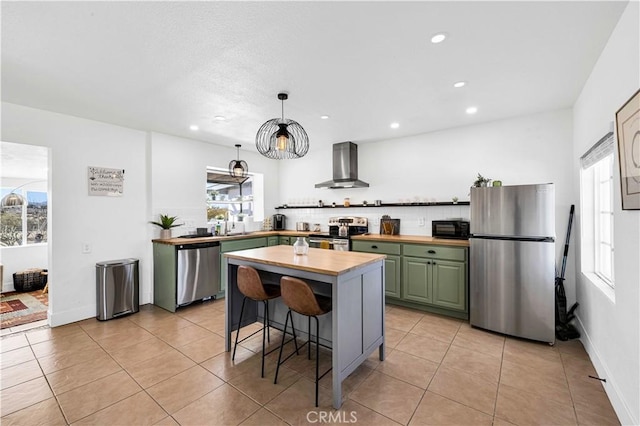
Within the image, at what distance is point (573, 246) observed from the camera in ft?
10.5

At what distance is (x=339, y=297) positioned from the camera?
1973 millimetres

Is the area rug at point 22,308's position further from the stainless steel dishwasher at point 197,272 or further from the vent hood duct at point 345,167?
the vent hood duct at point 345,167

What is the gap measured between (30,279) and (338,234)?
5.37 m

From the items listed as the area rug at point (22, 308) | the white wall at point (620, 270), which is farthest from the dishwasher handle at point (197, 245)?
the white wall at point (620, 270)

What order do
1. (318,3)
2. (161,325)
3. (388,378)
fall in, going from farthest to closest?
1. (161,325)
2. (388,378)
3. (318,3)

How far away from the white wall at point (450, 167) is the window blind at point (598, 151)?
680mm

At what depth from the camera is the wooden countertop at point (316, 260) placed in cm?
205

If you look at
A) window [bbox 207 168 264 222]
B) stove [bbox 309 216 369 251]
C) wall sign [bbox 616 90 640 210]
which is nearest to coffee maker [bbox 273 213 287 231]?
window [bbox 207 168 264 222]

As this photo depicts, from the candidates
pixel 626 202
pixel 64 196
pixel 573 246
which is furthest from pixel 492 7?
pixel 64 196

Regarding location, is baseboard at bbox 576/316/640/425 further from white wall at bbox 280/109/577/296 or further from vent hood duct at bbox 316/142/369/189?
vent hood duct at bbox 316/142/369/189

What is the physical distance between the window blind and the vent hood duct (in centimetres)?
274

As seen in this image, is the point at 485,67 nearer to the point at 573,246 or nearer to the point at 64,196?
the point at 573,246

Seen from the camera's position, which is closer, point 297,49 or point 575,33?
point 575,33

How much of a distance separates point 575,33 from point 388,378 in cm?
283
